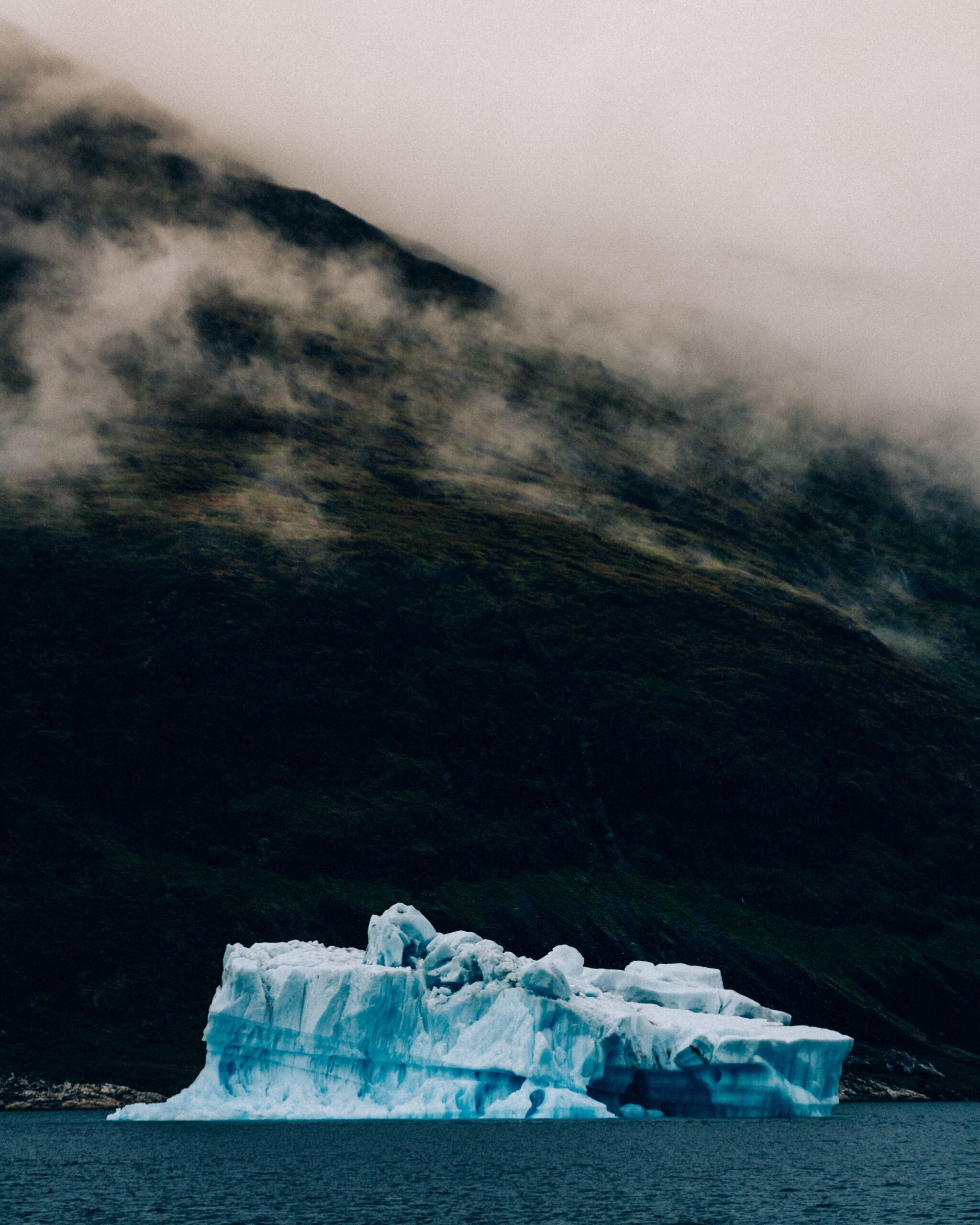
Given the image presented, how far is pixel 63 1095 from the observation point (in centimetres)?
14075

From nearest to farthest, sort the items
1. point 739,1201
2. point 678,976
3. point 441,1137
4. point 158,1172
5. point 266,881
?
point 739,1201
point 158,1172
point 441,1137
point 678,976
point 266,881

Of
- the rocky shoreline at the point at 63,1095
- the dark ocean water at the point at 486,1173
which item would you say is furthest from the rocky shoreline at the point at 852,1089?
the dark ocean water at the point at 486,1173

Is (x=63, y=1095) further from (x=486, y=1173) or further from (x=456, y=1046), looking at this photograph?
(x=486, y=1173)

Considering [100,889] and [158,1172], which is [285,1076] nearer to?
[158,1172]

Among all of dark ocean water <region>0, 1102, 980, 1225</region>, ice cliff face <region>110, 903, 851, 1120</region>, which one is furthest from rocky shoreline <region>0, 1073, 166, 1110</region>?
ice cliff face <region>110, 903, 851, 1120</region>

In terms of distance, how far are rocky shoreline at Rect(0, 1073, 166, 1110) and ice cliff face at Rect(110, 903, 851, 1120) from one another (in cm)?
3595

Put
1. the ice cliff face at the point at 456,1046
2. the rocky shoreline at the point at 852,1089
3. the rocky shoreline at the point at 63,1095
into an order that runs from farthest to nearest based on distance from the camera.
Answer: the rocky shoreline at the point at 852,1089 → the rocky shoreline at the point at 63,1095 → the ice cliff face at the point at 456,1046

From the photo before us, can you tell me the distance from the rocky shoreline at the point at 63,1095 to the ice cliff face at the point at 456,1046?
3595cm

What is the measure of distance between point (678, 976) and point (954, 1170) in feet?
133

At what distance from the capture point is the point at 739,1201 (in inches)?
2611

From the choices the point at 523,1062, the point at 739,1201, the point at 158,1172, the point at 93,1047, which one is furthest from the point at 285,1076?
the point at 93,1047

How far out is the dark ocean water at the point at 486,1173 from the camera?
62.8 meters

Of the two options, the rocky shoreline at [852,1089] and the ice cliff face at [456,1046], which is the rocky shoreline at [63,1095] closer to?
the rocky shoreline at [852,1089]

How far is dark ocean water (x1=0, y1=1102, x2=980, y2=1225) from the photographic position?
62844mm
